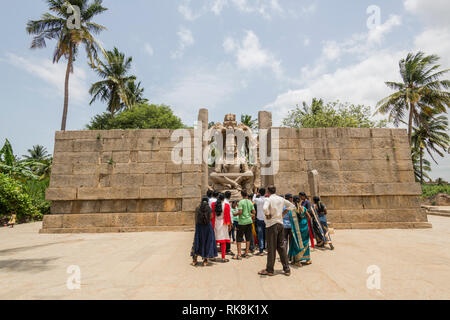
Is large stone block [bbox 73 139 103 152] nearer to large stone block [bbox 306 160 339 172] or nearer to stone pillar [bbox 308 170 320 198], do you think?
stone pillar [bbox 308 170 320 198]

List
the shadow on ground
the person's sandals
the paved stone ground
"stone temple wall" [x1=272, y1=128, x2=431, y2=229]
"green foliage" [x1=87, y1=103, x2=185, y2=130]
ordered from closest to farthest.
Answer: the paved stone ground < the person's sandals < the shadow on ground < "stone temple wall" [x1=272, y1=128, x2=431, y2=229] < "green foliage" [x1=87, y1=103, x2=185, y2=130]

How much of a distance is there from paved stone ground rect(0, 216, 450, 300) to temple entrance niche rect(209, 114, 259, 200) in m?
4.04

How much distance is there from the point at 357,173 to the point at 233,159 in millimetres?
5547

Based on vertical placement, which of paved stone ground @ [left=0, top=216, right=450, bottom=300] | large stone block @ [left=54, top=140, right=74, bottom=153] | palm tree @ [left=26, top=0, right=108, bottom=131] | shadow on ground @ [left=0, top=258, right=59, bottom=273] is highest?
palm tree @ [left=26, top=0, right=108, bottom=131]

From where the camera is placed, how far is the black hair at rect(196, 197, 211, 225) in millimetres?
4941

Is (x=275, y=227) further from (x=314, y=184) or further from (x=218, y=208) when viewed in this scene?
(x=314, y=184)

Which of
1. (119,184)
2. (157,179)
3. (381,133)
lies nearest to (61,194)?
(119,184)

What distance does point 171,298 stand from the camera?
3227 millimetres

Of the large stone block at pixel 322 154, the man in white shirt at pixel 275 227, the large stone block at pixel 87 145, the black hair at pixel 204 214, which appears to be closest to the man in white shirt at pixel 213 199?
the black hair at pixel 204 214

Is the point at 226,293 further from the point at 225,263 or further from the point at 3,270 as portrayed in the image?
the point at 3,270

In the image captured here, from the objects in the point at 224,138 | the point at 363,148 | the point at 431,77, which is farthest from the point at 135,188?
the point at 431,77

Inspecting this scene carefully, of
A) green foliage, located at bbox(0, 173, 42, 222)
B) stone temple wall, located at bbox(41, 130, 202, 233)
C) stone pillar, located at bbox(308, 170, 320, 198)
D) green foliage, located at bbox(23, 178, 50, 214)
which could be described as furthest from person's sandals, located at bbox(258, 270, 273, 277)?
green foliage, located at bbox(23, 178, 50, 214)

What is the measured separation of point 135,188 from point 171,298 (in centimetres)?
751

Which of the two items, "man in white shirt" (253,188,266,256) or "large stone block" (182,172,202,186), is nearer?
"man in white shirt" (253,188,266,256)
